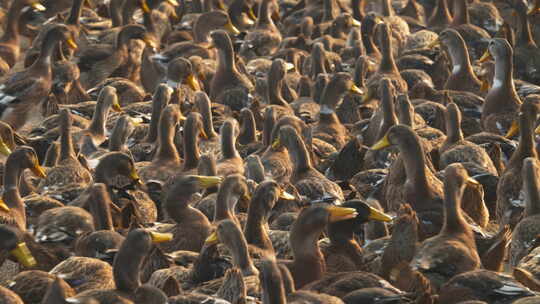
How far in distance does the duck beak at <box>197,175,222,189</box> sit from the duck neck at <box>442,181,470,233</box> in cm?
213

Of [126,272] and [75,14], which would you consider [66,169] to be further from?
[75,14]

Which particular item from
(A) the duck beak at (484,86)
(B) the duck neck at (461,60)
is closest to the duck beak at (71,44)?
(B) the duck neck at (461,60)

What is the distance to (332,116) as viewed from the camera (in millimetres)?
14789

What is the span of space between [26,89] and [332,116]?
3697 millimetres

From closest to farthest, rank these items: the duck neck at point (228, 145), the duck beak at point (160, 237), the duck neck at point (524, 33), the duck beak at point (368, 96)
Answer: the duck beak at point (160, 237), the duck neck at point (228, 145), the duck beak at point (368, 96), the duck neck at point (524, 33)

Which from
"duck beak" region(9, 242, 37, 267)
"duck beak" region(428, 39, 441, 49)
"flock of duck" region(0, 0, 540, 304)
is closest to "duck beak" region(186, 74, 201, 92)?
"flock of duck" region(0, 0, 540, 304)

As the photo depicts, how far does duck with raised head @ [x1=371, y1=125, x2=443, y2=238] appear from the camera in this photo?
11.1 meters

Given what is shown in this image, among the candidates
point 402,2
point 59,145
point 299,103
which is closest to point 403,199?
point 59,145

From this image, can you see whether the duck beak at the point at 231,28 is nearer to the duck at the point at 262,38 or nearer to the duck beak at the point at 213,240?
the duck at the point at 262,38

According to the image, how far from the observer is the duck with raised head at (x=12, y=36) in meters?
19.0

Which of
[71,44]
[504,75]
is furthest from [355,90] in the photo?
[71,44]

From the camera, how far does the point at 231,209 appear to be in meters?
11.1

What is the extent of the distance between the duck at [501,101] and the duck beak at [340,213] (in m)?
4.63

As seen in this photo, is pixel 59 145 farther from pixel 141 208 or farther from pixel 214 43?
pixel 214 43
